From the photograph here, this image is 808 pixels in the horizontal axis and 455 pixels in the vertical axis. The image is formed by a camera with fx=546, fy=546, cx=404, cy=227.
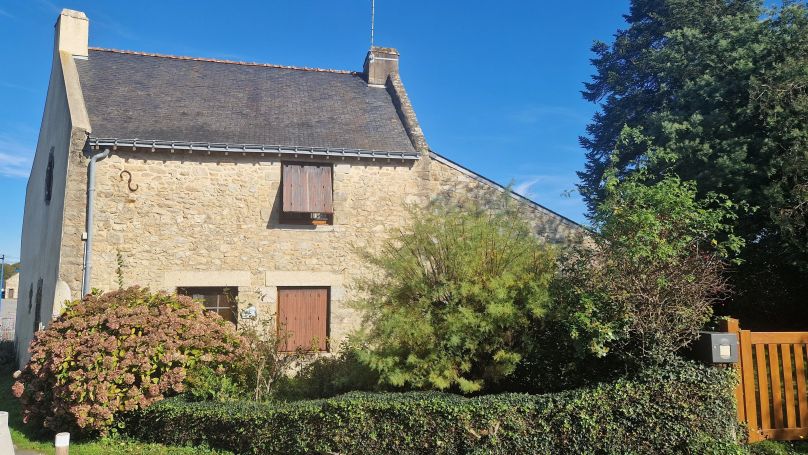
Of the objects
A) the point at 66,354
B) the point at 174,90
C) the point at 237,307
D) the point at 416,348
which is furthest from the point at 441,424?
the point at 174,90

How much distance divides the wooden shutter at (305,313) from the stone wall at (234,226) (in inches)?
8.1

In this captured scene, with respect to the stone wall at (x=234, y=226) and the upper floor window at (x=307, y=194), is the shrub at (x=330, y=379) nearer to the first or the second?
the stone wall at (x=234, y=226)

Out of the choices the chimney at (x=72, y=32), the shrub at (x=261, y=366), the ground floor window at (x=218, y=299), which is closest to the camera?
A: the shrub at (x=261, y=366)

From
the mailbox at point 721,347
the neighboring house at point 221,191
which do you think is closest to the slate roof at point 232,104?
the neighboring house at point 221,191

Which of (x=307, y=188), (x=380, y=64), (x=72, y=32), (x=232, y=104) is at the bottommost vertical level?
(x=307, y=188)

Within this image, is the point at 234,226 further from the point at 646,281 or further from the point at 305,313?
the point at 646,281

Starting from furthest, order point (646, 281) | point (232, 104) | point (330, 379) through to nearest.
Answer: point (232, 104), point (330, 379), point (646, 281)

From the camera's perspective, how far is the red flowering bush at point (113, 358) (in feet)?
23.9

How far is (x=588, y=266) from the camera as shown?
6.62 m

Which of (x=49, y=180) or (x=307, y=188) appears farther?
(x=49, y=180)

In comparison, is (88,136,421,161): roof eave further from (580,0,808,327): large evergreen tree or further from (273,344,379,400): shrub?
(273,344,379,400): shrub

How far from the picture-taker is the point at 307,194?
11.4 m

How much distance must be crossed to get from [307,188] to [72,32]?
22.9 ft

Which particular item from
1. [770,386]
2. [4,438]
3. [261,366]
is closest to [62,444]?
[4,438]
